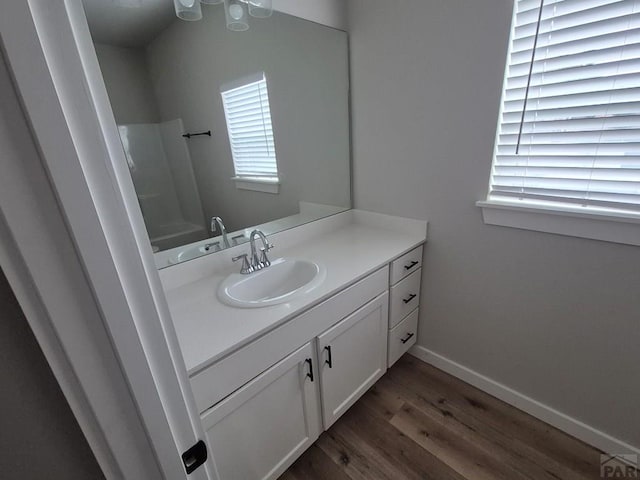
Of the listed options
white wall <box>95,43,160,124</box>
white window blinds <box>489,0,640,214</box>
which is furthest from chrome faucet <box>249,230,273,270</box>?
white window blinds <box>489,0,640,214</box>

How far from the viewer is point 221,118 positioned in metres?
1.33

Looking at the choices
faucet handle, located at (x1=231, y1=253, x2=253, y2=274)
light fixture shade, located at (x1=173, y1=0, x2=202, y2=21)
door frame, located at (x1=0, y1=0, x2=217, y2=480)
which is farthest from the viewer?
faucet handle, located at (x1=231, y1=253, x2=253, y2=274)

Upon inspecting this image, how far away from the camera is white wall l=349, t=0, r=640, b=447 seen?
1.15 meters

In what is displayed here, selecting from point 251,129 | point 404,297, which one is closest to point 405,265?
point 404,297

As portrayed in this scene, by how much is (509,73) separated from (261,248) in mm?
1335

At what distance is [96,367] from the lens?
311 mm

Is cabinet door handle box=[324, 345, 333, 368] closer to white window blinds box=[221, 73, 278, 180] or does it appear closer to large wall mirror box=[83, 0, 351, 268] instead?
large wall mirror box=[83, 0, 351, 268]

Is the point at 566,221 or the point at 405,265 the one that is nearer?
the point at 566,221

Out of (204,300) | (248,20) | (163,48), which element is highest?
(248,20)

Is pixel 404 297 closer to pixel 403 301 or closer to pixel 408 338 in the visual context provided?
pixel 403 301

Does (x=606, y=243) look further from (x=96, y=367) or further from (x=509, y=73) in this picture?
(x=96, y=367)

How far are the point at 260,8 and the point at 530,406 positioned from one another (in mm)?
2309

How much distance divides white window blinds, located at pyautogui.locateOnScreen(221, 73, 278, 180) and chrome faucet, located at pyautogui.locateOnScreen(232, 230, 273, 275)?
34 centimetres

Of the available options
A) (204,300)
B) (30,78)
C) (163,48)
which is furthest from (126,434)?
(163,48)
